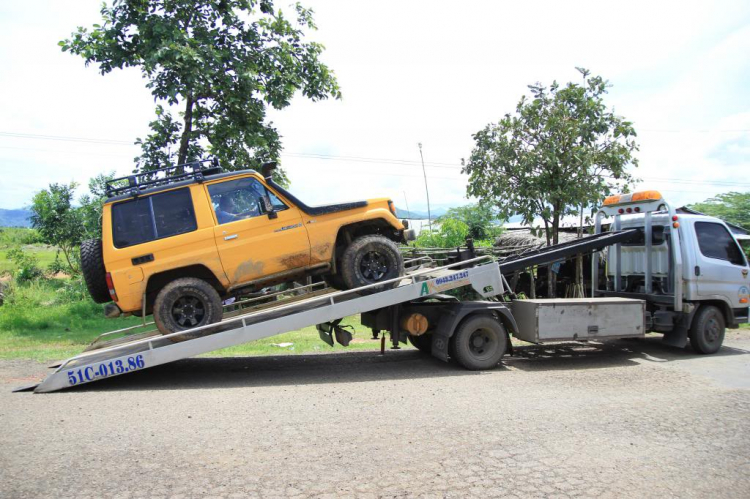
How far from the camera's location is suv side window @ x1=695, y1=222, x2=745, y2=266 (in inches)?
386

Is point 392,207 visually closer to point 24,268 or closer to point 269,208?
point 269,208

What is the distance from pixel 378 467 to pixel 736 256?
8883mm

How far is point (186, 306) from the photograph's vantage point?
24.5 feet

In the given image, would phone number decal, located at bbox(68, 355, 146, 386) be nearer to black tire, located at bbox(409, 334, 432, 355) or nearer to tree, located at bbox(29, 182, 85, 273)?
black tire, located at bbox(409, 334, 432, 355)

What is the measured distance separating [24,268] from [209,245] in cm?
1901

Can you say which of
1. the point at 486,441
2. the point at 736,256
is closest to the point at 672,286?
the point at 736,256

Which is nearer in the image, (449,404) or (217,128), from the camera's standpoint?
(449,404)

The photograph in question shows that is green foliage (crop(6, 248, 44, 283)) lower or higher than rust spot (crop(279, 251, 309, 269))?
higher

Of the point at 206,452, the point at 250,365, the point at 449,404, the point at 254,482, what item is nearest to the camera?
the point at 254,482

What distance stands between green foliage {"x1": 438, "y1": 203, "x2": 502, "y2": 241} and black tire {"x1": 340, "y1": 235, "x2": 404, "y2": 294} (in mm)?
17979

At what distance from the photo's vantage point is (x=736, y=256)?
10125 millimetres

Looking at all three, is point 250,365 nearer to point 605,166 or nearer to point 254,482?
point 254,482

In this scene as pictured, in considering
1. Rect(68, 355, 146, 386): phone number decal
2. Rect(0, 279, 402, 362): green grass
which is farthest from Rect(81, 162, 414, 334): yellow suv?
Rect(0, 279, 402, 362): green grass

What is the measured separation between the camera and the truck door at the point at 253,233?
7566mm
